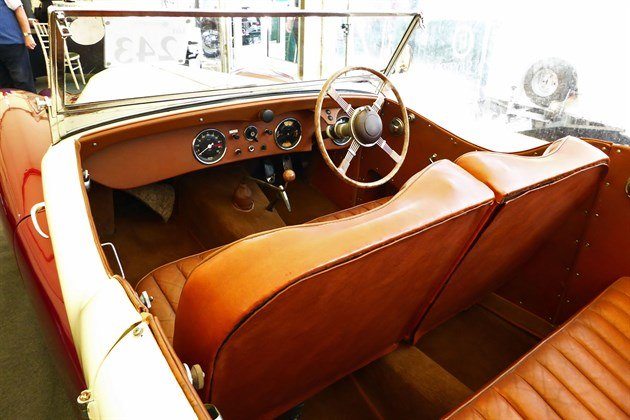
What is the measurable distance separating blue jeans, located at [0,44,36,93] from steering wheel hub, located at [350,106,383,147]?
4.27 m

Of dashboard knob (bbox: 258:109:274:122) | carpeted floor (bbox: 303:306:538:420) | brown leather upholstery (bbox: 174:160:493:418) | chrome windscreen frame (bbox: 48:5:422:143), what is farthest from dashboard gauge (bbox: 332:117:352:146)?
brown leather upholstery (bbox: 174:160:493:418)

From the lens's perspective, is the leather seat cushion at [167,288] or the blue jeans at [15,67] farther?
the blue jeans at [15,67]

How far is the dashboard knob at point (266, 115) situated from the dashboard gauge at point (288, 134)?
0.19 m

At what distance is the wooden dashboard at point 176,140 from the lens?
1.76 meters

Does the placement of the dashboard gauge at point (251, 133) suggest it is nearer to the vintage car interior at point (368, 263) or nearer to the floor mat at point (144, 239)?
the vintage car interior at point (368, 263)

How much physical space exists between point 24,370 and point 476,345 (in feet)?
6.56

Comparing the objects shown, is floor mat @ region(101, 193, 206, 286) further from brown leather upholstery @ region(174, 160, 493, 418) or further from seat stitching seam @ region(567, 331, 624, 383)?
seat stitching seam @ region(567, 331, 624, 383)

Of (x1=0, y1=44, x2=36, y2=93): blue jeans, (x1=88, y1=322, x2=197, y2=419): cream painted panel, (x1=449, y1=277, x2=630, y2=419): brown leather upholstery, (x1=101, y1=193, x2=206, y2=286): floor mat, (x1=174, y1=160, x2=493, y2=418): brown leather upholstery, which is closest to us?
(x1=88, y1=322, x2=197, y2=419): cream painted panel

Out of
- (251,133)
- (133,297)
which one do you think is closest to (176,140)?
(251,133)

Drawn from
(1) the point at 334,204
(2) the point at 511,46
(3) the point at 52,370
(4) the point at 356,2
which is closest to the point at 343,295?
(3) the point at 52,370

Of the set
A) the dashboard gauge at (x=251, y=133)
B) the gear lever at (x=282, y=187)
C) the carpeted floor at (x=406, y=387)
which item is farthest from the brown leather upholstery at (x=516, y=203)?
the dashboard gauge at (x=251, y=133)

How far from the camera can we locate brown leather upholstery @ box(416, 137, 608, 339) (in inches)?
38.9

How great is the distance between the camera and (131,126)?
1.72 m

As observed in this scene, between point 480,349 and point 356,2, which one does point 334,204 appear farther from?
point 356,2
